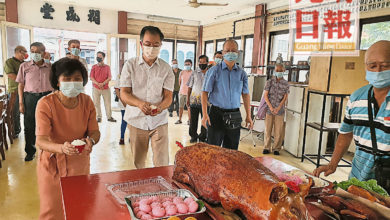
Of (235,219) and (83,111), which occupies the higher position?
(83,111)

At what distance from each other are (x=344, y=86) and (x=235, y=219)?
10.9 feet

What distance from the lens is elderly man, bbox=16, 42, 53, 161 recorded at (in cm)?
387

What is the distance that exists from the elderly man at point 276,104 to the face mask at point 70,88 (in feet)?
11.7

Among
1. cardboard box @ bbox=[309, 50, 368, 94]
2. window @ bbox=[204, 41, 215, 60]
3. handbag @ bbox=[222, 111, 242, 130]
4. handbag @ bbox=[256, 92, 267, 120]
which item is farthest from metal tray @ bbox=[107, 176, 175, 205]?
window @ bbox=[204, 41, 215, 60]

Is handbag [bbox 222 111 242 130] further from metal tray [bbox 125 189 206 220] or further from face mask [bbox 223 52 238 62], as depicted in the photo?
metal tray [bbox 125 189 206 220]

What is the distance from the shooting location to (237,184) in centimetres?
112

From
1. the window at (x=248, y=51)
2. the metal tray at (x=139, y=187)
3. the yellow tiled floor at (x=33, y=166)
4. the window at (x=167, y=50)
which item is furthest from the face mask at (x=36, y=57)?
the window at (x=167, y=50)

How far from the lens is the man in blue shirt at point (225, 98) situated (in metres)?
2.96

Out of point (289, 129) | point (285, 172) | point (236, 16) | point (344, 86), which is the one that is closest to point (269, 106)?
point (289, 129)

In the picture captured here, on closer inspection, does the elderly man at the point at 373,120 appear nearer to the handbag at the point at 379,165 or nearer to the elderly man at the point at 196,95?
the handbag at the point at 379,165

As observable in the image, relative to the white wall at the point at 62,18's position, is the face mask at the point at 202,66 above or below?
below

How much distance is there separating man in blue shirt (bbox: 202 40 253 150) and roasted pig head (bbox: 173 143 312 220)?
Result: 1543 mm

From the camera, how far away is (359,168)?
5.72 ft

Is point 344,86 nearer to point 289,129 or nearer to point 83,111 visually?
point 289,129
